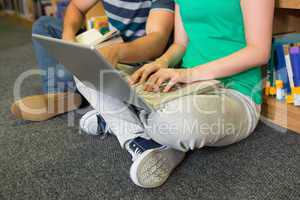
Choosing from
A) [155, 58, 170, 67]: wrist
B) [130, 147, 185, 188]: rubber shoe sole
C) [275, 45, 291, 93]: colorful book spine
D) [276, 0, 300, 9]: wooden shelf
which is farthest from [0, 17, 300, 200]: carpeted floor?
[276, 0, 300, 9]: wooden shelf

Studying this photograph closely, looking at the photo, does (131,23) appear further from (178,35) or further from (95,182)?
(95,182)

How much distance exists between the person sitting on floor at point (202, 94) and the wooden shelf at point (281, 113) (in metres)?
0.16

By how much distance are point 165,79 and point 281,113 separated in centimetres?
42

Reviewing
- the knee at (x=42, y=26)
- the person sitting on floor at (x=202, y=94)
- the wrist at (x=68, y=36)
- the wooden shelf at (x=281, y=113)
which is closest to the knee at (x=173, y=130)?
the person sitting on floor at (x=202, y=94)

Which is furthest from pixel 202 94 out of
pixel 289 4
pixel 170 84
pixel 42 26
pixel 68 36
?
pixel 42 26

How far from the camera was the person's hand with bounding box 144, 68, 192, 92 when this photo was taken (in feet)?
2.35

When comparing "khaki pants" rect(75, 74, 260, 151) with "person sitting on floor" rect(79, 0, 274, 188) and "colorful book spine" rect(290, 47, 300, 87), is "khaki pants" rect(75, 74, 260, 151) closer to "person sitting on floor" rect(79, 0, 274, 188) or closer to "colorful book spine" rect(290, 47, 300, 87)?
"person sitting on floor" rect(79, 0, 274, 188)

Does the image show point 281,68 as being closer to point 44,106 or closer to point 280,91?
point 280,91

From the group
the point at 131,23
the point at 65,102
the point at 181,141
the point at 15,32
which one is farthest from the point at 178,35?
the point at 15,32

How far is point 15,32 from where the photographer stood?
8.51 feet

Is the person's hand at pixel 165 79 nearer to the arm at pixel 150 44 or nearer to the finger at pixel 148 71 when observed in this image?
the finger at pixel 148 71

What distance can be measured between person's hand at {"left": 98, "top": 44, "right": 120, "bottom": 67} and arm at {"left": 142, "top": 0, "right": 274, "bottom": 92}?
0.13 m

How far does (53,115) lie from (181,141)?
58cm

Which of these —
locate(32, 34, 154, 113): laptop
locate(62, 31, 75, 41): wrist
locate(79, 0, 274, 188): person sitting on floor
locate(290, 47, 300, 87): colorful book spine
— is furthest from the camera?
locate(62, 31, 75, 41): wrist
